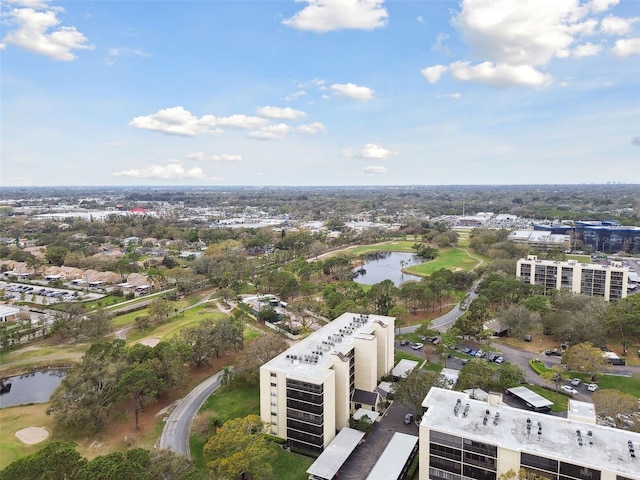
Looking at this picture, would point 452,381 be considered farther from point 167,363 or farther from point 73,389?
point 73,389

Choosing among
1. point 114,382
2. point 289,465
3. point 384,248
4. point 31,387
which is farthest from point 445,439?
point 384,248

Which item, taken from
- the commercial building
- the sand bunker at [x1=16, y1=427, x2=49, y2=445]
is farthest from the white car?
the commercial building

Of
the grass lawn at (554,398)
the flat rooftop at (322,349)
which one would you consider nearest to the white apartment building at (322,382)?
the flat rooftop at (322,349)

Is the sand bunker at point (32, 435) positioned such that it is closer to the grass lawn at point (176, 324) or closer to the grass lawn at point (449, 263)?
the grass lawn at point (176, 324)

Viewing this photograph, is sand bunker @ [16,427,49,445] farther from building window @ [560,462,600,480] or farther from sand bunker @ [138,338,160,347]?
building window @ [560,462,600,480]

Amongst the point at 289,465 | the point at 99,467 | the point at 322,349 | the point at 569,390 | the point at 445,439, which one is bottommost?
the point at 289,465

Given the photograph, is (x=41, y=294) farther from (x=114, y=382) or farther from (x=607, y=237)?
(x=607, y=237)
